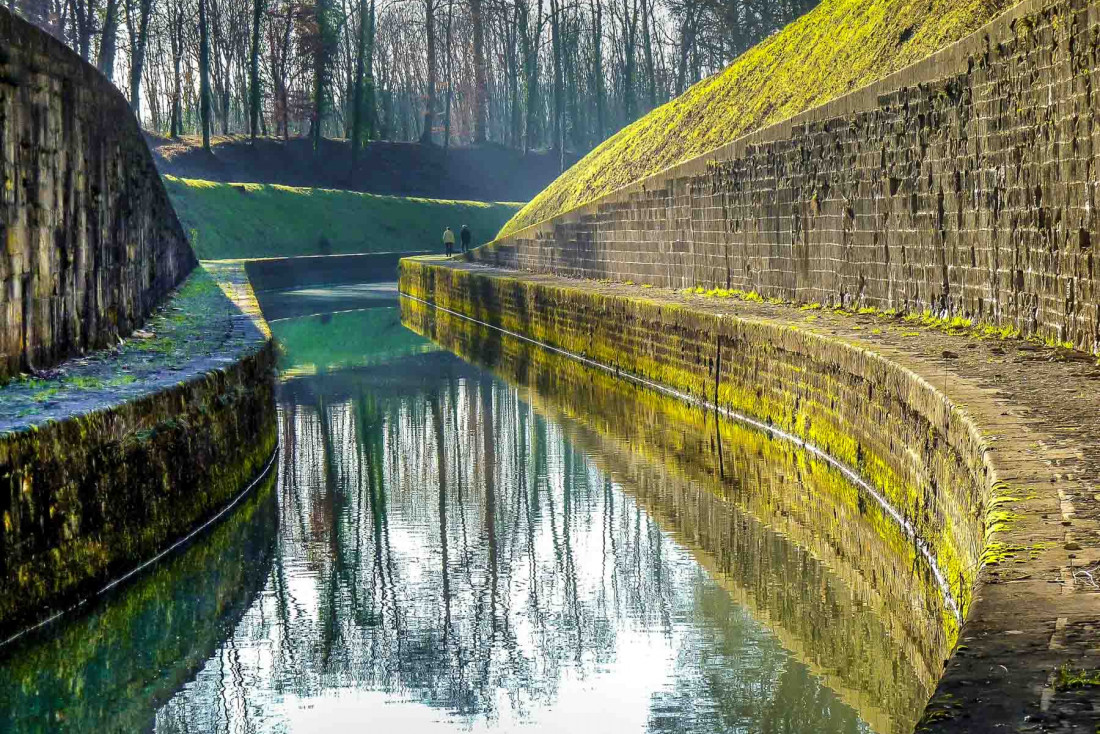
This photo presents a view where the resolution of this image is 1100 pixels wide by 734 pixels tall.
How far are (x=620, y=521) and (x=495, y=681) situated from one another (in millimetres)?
3974

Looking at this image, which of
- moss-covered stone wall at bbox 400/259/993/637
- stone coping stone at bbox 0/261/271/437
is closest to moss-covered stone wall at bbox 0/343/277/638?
stone coping stone at bbox 0/261/271/437

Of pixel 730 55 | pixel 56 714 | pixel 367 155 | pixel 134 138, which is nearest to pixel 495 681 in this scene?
pixel 56 714

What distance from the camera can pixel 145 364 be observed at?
439 inches

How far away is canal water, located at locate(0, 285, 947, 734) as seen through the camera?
6801mm

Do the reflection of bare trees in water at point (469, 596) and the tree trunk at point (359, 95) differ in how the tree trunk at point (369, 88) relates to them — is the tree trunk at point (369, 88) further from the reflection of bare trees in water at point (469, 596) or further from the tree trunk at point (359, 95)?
the reflection of bare trees in water at point (469, 596)

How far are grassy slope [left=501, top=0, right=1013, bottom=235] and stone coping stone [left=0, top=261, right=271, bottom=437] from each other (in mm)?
8671

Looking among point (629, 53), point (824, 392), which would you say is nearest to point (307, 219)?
point (629, 53)

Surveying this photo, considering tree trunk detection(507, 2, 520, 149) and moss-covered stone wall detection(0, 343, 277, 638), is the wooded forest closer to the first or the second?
tree trunk detection(507, 2, 520, 149)

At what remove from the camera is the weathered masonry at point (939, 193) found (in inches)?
412

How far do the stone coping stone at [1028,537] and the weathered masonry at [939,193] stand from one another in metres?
0.65

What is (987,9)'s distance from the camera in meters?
17.7

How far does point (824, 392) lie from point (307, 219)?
41927mm

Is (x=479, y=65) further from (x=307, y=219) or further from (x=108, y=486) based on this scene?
(x=108, y=486)

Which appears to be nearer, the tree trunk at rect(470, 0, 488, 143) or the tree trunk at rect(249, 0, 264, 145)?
the tree trunk at rect(249, 0, 264, 145)
